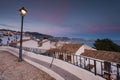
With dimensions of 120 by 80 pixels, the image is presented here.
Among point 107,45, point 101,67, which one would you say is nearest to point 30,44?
point 107,45

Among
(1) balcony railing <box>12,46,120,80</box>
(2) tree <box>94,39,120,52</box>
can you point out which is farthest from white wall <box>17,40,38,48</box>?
(1) balcony railing <box>12,46,120,80</box>

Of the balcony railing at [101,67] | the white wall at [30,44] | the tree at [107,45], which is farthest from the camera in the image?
the tree at [107,45]

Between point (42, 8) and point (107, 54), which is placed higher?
point (42, 8)

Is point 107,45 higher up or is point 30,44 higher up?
point 30,44

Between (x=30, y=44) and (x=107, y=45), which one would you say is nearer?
(x=30, y=44)

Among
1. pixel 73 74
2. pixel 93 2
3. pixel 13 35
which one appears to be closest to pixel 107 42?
pixel 93 2

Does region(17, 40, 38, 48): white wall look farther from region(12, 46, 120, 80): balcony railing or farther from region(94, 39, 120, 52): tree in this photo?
region(12, 46, 120, 80): balcony railing

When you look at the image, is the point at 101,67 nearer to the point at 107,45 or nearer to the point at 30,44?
the point at 30,44

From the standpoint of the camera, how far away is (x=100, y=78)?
4.33 metres

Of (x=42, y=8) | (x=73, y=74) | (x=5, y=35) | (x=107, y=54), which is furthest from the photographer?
(x=5, y=35)

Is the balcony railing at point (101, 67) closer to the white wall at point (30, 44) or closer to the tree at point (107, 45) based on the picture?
the white wall at point (30, 44)

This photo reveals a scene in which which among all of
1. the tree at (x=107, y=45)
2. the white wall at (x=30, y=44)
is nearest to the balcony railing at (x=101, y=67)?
the white wall at (x=30, y=44)

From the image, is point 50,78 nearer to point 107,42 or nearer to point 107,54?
point 107,54

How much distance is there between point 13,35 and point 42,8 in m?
41.9
